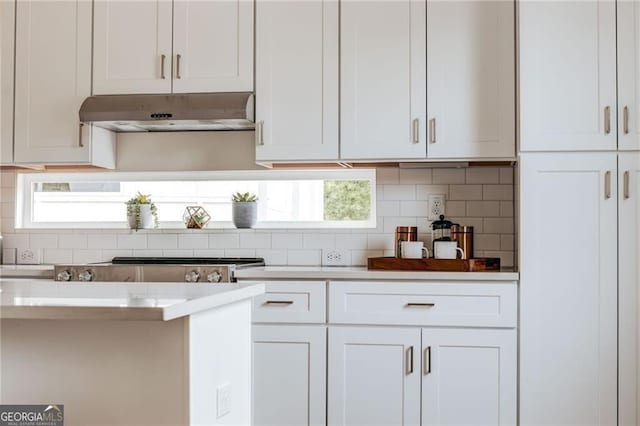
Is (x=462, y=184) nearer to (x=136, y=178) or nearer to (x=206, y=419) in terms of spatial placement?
(x=136, y=178)

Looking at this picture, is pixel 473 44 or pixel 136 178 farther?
pixel 136 178

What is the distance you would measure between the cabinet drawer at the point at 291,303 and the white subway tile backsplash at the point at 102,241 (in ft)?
3.73

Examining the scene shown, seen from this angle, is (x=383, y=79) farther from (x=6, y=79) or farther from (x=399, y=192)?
(x=6, y=79)

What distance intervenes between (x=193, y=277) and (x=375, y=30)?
1431mm

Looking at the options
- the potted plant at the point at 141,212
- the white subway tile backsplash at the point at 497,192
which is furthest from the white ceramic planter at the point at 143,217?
the white subway tile backsplash at the point at 497,192

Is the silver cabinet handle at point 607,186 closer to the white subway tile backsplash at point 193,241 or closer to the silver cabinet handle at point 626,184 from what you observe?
the silver cabinet handle at point 626,184

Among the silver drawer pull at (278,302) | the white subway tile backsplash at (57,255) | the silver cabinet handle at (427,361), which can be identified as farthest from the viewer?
the white subway tile backsplash at (57,255)

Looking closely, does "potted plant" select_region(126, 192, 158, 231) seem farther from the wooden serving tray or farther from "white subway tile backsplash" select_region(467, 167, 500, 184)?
"white subway tile backsplash" select_region(467, 167, 500, 184)

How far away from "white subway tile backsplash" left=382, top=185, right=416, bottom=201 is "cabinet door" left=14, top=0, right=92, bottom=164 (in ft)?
5.02

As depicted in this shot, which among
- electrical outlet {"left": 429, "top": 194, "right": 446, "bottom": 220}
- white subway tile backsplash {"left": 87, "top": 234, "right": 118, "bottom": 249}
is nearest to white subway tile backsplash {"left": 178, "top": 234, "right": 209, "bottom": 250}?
white subway tile backsplash {"left": 87, "top": 234, "right": 118, "bottom": 249}

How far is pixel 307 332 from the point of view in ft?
10.5

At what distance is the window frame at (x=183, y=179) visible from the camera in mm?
3826

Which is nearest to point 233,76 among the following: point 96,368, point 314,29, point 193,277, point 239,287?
point 314,29

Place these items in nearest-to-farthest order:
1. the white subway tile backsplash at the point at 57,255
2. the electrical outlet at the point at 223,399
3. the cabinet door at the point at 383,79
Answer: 1. the electrical outlet at the point at 223,399
2. the cabinet door at the point at 383,79
3. the white subway tile backsplash at the point at 57,255
